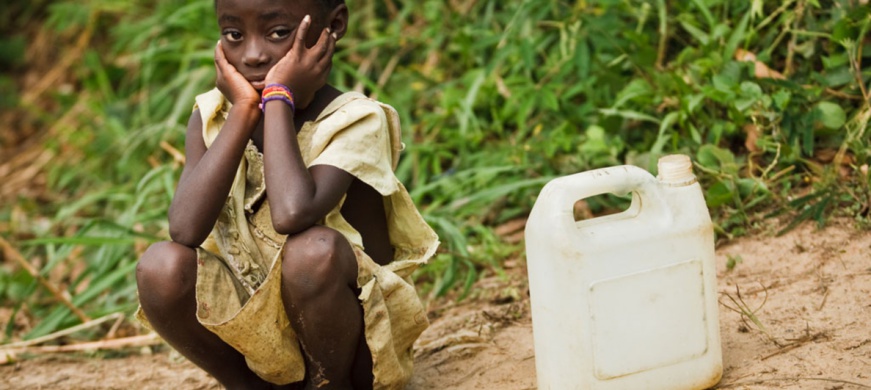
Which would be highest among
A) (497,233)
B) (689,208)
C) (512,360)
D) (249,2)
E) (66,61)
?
(249,2)

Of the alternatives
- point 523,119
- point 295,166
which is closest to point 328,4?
point 295,166

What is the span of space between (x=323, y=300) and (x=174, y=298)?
1.05 ft

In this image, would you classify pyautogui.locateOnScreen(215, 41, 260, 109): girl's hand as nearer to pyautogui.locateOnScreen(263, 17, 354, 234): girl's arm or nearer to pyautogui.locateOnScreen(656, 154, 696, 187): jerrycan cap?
pyautogui.locateOnScreen(263, 17, 354, 234): girl's arm

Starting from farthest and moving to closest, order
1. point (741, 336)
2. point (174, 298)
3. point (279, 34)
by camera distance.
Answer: point (741, 336), point (279, 34), point (174, 298)

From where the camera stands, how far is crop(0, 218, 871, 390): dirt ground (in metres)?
2.27

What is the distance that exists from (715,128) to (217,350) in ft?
5.57

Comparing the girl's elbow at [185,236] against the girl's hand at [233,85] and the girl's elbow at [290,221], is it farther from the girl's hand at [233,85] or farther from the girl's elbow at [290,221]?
the girl's hand at [233,85]

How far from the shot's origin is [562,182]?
2.03 m

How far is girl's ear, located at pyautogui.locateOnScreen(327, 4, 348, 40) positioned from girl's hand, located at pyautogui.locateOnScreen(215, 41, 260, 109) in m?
0.24

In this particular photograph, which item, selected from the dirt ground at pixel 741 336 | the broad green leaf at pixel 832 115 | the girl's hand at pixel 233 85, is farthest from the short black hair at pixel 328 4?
the broad green leaf at pixel 832 115

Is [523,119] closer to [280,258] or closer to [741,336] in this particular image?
[741,336]

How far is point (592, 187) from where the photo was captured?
2045 mm

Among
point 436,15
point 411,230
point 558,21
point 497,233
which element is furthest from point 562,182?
point 436,15

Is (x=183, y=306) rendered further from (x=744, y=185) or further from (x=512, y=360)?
(x=744, y=185)
